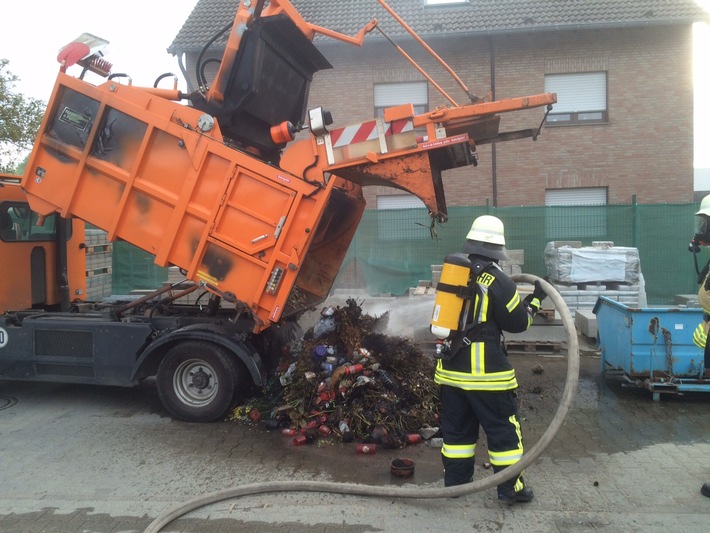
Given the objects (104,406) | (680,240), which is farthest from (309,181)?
(680,240)

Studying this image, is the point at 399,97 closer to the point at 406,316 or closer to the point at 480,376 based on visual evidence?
the point at 406,316

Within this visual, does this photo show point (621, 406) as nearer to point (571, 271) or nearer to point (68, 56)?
point (571, 271)

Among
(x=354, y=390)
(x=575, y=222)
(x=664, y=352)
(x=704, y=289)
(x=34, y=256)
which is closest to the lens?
(x=704, y=289)

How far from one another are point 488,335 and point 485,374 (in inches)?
10.1

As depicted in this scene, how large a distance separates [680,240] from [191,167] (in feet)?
33.5

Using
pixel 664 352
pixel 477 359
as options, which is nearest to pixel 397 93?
pixel 664 352

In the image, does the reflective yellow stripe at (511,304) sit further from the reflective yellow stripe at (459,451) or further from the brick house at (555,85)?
the brick house at (555,85)

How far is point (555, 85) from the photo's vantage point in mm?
14133

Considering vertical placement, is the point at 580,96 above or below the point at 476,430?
above

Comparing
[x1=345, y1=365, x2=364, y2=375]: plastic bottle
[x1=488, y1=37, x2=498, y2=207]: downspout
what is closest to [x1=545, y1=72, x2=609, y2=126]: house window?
[x1=488, y1=37, x2=498, y2=207]: downspout

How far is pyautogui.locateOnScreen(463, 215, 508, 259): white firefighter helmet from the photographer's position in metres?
3.78

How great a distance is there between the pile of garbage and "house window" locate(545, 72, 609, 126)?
10633 millimetres

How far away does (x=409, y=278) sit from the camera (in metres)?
11.7

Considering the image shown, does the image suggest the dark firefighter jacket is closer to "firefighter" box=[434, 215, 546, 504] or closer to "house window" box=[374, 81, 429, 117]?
"firefighter" box=[434, 215, 546, 504]
